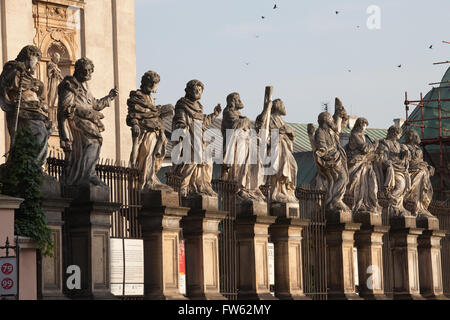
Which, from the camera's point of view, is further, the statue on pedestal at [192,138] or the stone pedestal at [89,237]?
the statue on pedestal at [192,138]

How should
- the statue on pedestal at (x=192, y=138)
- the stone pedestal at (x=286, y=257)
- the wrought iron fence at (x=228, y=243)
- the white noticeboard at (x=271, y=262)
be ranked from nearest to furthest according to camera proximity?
1. the statue on pedestal at (x=192, y=138)
2. the wrought iron fence at (x=228, y=243)
3. the white noticeboard at (x=271, y=262)
4. the stone pedestal at (x=286, y=257)

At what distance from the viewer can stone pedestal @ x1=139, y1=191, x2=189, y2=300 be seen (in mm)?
Result: 25703

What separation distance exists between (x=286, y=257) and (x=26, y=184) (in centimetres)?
889

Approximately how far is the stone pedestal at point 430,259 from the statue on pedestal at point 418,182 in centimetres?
34

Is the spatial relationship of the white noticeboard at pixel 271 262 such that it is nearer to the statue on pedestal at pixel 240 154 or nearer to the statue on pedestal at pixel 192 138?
the statue on pedestal at pixel 240 154

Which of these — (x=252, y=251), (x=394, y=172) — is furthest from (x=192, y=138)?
(x=394, y=172)

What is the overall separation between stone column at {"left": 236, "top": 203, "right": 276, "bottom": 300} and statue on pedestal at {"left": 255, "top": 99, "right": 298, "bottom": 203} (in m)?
1.11

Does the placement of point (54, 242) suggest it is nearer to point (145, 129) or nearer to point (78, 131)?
point (78, 131)

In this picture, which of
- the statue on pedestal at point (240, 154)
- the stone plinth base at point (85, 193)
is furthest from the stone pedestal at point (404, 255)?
the stone plinth base at point (85, 193)

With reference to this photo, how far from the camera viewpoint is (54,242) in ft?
75.7

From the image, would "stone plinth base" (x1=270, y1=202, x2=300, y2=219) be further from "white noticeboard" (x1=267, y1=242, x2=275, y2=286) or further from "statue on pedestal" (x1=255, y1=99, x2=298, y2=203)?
"white noticeboard" (x1=267, y1=242, x2=275, y2=286)

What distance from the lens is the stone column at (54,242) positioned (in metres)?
23.0

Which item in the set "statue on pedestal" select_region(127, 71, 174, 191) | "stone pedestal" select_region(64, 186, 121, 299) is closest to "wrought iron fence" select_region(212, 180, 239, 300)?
"statue on pedestal" select_region(127, 71, 174, 191)
